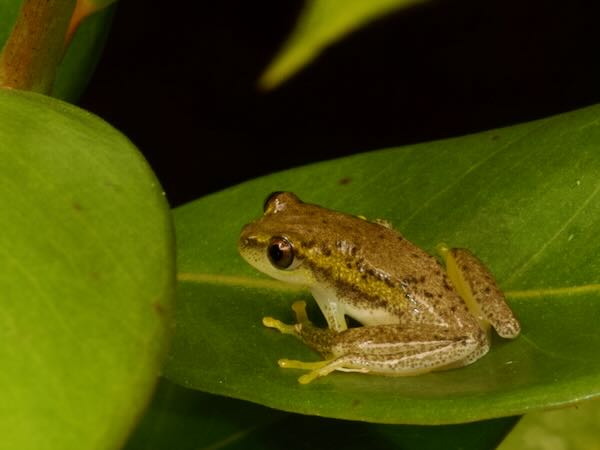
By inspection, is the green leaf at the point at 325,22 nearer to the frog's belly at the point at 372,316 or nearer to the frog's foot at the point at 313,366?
the frog's belly at the point at 372,316

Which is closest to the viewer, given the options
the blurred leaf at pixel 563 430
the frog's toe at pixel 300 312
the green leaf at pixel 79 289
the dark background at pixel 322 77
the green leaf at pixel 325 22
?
the green leaf at pixel 79 289

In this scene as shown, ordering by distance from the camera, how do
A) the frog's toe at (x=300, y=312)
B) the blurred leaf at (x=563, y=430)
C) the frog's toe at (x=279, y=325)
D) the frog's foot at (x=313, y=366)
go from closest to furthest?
1. the frog's foot at (x=313, y=366)
2. the frog's toe at (x=279, y=325)
3. the frog's toe at (x=300, y=312)
4. the blurred leaf at (x=563, y=430)

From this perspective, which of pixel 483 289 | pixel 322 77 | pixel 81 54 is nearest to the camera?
pixel 483 289

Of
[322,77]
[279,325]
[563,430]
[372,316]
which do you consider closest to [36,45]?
[279,325]

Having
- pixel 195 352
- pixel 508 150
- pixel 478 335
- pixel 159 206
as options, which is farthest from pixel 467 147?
pixel 159 206

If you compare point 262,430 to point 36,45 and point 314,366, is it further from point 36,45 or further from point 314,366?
point 36,45

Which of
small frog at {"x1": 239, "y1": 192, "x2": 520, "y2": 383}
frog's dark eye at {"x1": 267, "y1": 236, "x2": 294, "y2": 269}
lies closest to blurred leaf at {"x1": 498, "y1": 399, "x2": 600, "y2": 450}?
small frog at {"x1": 239, "y1": 192, "x2": 520, "y2": 383}

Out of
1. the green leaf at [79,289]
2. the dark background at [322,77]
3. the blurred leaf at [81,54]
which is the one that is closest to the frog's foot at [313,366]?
the green leaf at [79,289]
